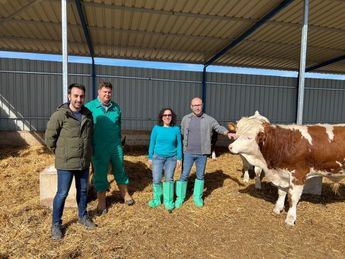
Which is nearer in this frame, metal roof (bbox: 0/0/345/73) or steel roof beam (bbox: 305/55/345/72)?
metal roof (bbox: 0/0/345/73)

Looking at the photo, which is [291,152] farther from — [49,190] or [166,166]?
[49,190]

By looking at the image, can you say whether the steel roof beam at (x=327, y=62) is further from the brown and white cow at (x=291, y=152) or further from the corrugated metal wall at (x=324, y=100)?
the brown and white cow at (x=291, y=152)

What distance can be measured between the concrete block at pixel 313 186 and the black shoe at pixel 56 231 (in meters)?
4.43

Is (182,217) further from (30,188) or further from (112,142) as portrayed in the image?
(30,188)

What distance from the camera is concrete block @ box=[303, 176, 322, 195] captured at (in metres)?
5.82

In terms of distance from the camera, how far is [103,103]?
4.54m

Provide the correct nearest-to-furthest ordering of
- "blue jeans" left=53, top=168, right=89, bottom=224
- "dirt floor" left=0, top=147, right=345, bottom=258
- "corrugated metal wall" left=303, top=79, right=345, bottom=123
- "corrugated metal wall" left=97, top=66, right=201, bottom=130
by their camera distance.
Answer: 1. "dirt floor" left=0, top=147, right=345, bottom=258
2. "blue jeans" left=53, top=168, right=89, bottom=224
3. "corrugated metal wall" left=97, top=66, right=201, bottom=130
4. "corrugated metal wall" left=303, top=79, right=345, bottom=123

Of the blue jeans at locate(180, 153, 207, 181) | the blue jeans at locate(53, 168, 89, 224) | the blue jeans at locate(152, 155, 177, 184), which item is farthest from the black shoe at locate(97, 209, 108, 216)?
the blue jeans at locate(180, 153, 207, 181)

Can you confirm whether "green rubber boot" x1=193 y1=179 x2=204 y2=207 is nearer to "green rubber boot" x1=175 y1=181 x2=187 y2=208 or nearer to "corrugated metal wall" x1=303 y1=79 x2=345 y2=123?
"green rubber boot" x1=175 y1=181 x2=187 y2=208

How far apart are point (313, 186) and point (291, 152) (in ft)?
5.73

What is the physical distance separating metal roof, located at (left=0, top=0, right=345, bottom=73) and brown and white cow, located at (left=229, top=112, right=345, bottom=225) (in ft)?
11.0

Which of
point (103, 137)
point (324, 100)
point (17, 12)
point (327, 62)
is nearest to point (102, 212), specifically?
point (103, 137)

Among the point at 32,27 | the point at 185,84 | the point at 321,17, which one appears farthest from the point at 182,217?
the point at 185,84

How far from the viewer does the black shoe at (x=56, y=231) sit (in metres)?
3.80
